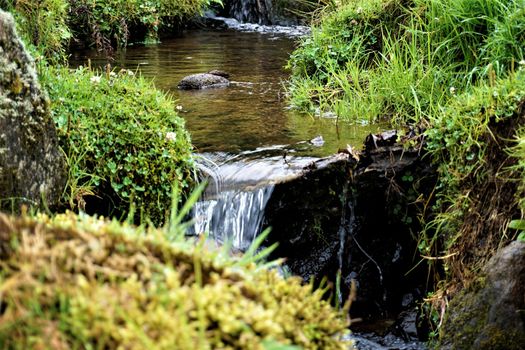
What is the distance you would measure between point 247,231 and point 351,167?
0.92 meters

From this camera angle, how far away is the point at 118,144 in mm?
4414

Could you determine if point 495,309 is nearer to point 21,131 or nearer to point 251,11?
point 21,131

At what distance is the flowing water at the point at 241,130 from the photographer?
15.6 ft

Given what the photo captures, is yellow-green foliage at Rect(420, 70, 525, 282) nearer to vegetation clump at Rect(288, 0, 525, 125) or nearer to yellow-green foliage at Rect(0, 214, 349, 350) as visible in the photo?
vegetation clump at Rect(288, 0, 525, 125)

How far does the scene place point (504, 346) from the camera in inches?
130

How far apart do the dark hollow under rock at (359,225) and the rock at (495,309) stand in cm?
113

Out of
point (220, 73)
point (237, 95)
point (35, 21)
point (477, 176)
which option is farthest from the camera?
point (220, 73)

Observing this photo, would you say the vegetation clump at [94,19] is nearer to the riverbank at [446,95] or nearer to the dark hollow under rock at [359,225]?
the dark hollow under rock at [359,225]

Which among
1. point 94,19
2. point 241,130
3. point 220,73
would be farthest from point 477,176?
point 94,19

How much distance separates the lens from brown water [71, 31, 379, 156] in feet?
19.0

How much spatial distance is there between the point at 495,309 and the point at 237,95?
4.92 metres

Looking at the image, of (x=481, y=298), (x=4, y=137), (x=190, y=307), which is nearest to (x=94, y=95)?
(x=4, y=137)

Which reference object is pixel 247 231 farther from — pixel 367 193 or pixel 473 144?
pixel 473 144

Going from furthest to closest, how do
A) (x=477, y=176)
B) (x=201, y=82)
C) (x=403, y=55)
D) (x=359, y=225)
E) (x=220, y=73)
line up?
1. (x=220, y=73)
2. (x=201, y=82)
3. (x=403, y=55)
4. (x=359, y=225)
5. (x=477, y=176)
